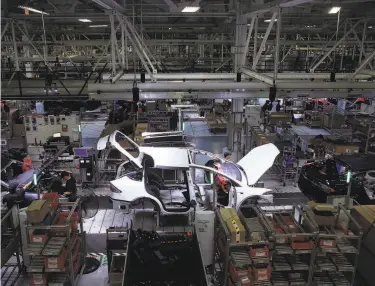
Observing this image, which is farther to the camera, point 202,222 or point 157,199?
point 157,199

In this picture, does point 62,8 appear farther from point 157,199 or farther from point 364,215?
point 364,215

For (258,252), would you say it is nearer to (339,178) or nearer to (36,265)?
(36,265)

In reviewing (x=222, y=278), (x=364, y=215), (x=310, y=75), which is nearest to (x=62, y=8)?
(x=310, y=75)

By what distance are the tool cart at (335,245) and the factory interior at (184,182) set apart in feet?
0.07

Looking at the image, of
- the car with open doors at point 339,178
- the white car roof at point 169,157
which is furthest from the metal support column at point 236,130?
the white car roof at point 169,157

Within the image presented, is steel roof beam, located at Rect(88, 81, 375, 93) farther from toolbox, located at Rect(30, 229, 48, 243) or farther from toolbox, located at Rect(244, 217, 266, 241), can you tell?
toolbox, located at Rect(30, 229, 48, 243)

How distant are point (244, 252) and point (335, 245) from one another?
4.95 feet

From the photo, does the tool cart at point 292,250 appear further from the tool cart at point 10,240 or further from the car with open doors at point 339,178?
the tool cart at point 10,240

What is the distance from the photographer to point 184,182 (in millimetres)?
9578

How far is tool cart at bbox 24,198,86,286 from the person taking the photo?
5.62 m

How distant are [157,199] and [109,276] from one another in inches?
77.4

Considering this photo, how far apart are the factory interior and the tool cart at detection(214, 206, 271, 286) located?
0.02m

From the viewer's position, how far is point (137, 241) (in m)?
5.95

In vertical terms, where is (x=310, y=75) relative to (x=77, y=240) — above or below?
above
